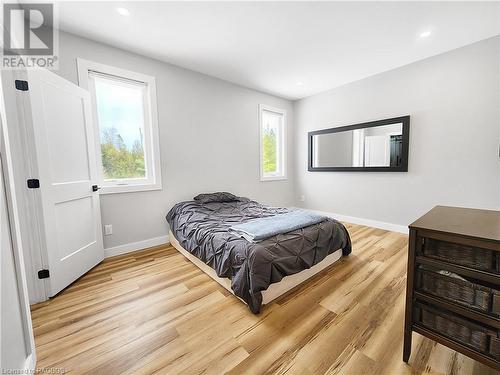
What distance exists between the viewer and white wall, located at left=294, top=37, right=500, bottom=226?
8.18ft

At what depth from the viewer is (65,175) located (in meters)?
1.97

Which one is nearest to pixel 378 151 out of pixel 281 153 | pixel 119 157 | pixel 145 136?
pixel 281 153

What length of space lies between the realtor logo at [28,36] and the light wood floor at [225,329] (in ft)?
6.62

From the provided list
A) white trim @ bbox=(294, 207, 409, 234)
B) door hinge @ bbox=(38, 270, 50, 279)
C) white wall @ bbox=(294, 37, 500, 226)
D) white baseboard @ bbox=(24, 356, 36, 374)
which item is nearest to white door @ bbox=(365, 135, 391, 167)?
white wall @ bbox=(294, 37, 500, 226)

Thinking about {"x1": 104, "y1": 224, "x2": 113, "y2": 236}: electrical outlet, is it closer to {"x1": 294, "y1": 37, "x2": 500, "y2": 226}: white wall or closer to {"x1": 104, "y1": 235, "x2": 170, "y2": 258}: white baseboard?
{"x1": 104, "y1": 235, "x2": 170, "y2": 258}: white baseboard

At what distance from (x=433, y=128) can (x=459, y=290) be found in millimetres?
2855

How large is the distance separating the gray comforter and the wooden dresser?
83cm

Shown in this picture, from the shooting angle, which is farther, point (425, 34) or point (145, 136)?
point (145, 136)

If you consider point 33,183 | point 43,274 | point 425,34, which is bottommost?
point 43,274

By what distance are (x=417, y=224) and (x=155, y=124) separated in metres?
3.04

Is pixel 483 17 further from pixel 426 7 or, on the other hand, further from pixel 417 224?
pixel 417 224

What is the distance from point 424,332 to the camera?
3.51ft

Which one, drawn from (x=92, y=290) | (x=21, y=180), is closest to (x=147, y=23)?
(x=21, y=180)

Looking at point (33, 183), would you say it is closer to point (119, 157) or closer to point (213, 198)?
point (119, 157)
